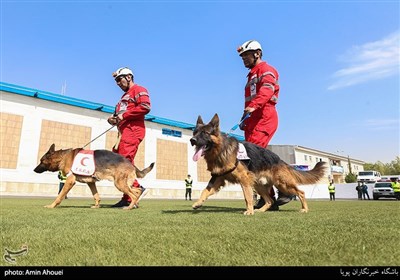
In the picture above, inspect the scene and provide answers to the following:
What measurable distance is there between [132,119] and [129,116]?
6.3 inches

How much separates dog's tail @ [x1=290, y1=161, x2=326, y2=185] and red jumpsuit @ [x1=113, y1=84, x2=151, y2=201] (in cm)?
366

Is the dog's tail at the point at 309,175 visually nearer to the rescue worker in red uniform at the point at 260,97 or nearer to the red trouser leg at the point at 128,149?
the rescue worker in red uniform at the point at 260,97

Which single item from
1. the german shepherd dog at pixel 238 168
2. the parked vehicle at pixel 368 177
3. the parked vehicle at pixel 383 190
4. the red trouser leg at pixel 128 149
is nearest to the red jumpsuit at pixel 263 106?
the german shepherd dog at pixel 238 168

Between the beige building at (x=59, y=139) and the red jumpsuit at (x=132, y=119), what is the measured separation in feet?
40.4

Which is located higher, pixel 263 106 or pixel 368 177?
pixel 368 177

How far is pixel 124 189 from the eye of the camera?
222 inches

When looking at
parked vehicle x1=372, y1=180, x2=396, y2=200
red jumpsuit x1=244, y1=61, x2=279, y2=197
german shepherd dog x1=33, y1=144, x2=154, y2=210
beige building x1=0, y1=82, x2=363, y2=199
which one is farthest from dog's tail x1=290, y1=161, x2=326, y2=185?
parked vehicle x1=372, y1=180, x2=396, y2=200

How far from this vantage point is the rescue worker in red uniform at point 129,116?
6473 millimetres

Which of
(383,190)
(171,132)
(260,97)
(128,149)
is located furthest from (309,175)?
(171,132)

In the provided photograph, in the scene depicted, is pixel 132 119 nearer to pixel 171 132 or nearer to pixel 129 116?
pixel 129 116

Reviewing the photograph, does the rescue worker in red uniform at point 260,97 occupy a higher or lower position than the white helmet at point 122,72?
lower

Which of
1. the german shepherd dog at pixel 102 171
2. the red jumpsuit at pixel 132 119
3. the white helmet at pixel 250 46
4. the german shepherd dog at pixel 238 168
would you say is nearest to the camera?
the german shepherd dog at pixel 238 168

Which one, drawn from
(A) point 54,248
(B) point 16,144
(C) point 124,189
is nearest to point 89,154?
(C) point 124,189

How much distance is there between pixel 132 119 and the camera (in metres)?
6.56
